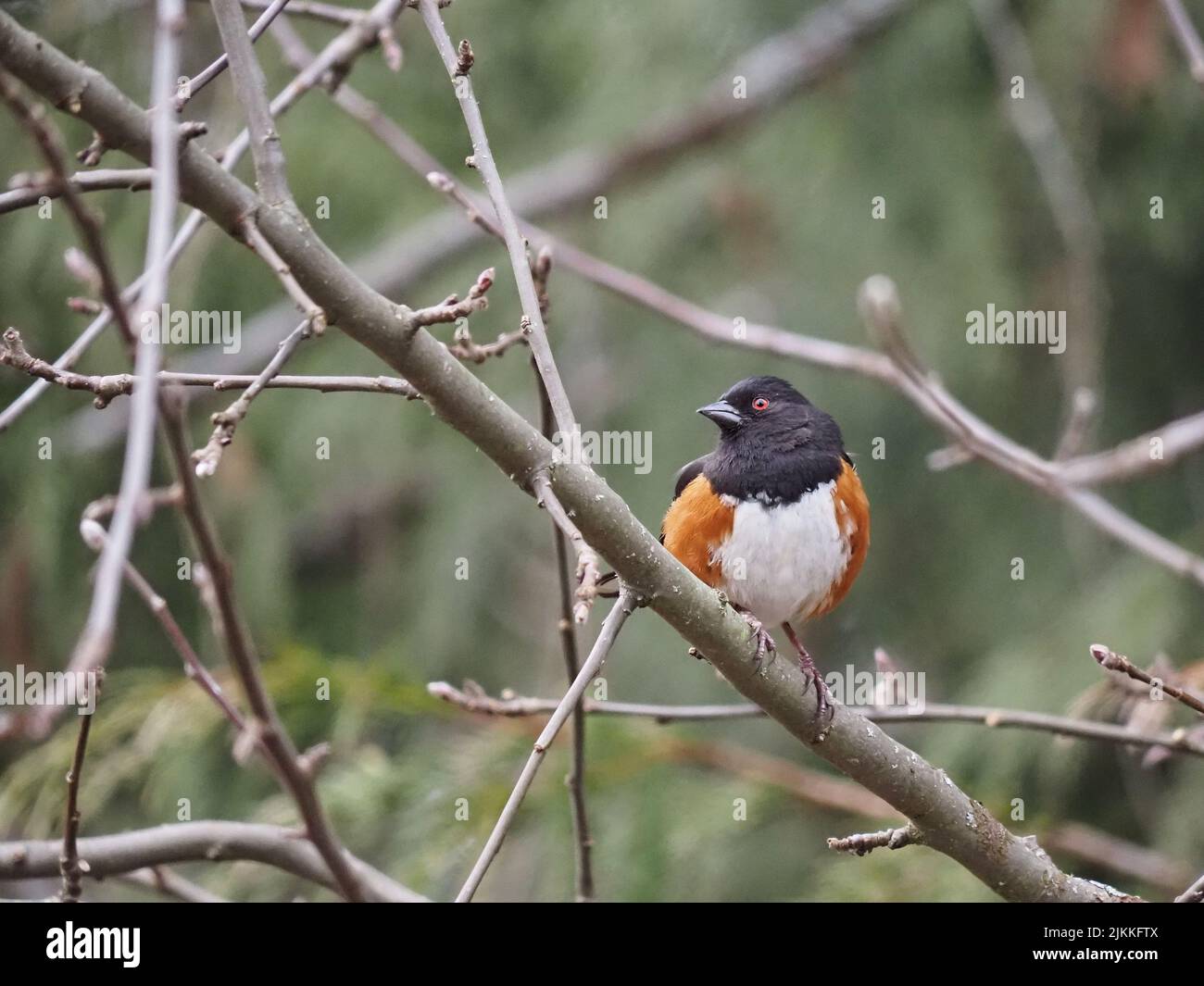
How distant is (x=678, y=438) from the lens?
16.0 ft

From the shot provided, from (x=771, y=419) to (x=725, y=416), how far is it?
11cm

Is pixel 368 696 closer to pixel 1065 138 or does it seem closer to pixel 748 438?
pixel 748 438

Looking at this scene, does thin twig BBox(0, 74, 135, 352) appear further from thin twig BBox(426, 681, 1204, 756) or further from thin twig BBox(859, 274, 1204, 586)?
thin twig BBox(859, 274, 1204, 586)

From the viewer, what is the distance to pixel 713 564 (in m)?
3.04

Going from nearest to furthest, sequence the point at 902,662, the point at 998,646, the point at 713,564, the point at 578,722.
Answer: the point at 578,722 < the point at 713,564 < the point at 998,646 < the point at 902,662

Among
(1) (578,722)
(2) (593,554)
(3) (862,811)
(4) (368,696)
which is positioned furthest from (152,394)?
(3) (862,811)

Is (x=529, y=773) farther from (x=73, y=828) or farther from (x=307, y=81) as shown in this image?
(x=307, y=81)

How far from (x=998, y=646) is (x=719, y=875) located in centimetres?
124

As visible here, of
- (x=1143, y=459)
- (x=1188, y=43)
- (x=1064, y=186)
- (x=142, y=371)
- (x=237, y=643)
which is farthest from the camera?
(x=1064, y=186)

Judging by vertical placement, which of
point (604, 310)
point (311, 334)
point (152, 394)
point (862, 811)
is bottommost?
point (862, 811)

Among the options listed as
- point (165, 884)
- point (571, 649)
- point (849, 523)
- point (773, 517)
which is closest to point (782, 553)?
point (773, 517)

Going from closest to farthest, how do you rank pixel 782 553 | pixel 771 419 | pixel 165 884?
pixel 165 884 → pixel 782 553 → pixel 771 419

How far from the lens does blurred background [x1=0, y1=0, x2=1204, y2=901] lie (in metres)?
3.57
